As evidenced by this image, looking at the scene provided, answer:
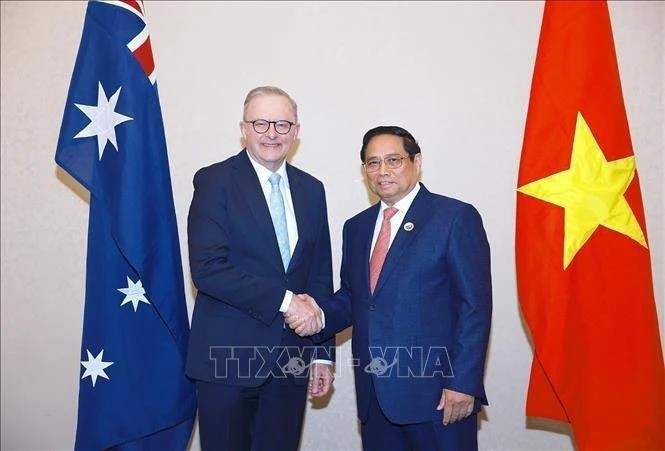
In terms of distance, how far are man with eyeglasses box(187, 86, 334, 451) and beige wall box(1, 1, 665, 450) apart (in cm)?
100

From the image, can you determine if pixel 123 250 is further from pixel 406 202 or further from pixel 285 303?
pixel 406 202

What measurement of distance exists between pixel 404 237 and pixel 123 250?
1182 millimetres

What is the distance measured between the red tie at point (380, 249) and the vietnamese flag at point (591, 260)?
0.59 m

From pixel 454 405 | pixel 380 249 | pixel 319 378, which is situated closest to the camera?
pixel 454 405

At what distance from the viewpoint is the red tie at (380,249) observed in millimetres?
2166

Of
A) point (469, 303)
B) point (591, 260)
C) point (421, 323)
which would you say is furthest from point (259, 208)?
point (591, 260)

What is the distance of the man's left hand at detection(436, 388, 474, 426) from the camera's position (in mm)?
1968

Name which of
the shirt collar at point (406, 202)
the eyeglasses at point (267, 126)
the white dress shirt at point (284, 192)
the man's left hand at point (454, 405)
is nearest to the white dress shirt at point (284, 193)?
the white dress shirt at point (284, 192)

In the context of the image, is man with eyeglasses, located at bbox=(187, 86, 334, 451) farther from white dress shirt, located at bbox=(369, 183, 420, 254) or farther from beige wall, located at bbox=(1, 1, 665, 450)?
beige wall, located at bbox=(1, 1, 665, 450)

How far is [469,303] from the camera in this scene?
2012 mm

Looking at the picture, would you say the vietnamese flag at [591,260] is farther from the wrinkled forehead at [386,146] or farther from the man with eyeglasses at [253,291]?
the man with eyeglasses at [253,291]

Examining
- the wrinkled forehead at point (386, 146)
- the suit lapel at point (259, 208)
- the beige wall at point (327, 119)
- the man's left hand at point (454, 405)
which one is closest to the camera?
the man's left hand at point (454, 405)

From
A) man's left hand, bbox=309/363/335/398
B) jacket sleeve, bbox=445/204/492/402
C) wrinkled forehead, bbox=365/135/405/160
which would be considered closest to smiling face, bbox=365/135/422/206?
wrinkled forehead, bbox=365/135/405/160

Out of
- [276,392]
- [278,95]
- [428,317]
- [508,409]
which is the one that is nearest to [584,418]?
[428,317]
